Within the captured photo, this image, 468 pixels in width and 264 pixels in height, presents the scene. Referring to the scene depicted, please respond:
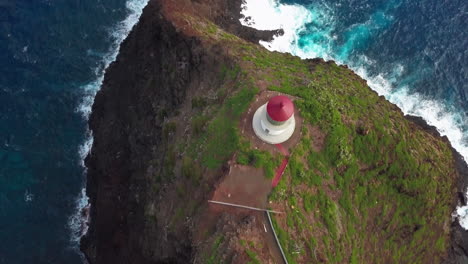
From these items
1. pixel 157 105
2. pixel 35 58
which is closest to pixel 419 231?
pixel 157 105

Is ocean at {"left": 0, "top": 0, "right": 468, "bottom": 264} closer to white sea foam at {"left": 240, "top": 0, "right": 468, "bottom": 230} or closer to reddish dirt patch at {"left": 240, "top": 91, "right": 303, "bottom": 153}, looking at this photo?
white sea foam at {"left": 240, "top": 0, "right": 468, "bottom": 230}

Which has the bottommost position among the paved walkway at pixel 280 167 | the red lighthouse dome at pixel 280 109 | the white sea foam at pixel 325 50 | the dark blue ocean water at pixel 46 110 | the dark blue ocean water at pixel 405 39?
the dark blue ocean water at pixel 46 110

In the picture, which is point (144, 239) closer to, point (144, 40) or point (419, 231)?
point (144, 40)

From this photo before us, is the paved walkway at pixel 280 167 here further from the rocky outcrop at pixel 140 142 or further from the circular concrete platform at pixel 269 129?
the rocky outcrop at pixel 140 142

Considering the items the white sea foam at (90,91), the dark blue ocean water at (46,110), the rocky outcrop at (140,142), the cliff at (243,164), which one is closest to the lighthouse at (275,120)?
the cliff at (243,164)

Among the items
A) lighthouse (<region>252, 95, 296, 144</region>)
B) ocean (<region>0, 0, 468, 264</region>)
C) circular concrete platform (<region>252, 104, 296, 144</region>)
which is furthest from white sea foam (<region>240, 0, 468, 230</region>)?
lighthouse (<region>252, 95, 296, 144</region>)

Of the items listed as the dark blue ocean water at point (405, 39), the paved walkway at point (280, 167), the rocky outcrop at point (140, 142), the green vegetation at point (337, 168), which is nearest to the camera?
the paved walkway at point (280, 167)
